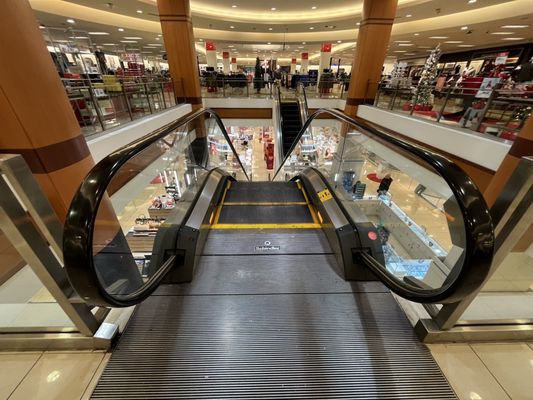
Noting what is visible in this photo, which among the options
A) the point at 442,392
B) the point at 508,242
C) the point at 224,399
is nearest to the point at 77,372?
the point at 224,399

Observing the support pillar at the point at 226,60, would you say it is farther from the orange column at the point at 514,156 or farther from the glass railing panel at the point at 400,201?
the orange column at the point at 514,156

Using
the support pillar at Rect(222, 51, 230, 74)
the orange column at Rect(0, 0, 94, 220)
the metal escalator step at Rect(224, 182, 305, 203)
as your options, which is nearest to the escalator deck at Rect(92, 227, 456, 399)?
the orange column at Rect(0, 0, 94, 220)

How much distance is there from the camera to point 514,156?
9.23ft

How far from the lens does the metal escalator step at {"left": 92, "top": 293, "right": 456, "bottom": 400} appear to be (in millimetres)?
1183

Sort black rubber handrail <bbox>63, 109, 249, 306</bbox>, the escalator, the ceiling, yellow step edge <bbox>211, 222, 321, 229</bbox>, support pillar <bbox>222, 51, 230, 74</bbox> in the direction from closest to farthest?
black rubber handrail <bbox>63, 109, 249, 306</bbox> < the escalator < yellow step edge <bbox>211, 222, 321, 229</bbox> < the ceiling < support pillar <bbox>222, 51, 230, 74</bbox>

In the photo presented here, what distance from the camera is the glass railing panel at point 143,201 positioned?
147 cm

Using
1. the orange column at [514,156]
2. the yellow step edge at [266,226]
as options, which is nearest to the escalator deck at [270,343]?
the yellow step edge at [266,226]

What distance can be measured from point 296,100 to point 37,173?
10.3 meters

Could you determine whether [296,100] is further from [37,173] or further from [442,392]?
[442,392]

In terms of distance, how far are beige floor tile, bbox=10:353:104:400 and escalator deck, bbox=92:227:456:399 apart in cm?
9

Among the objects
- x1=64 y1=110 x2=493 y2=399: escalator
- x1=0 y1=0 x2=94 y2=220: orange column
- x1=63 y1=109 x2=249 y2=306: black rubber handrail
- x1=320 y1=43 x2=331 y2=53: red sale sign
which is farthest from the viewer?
x1=320 y1=43 x2=331 y2=53: red sale sign

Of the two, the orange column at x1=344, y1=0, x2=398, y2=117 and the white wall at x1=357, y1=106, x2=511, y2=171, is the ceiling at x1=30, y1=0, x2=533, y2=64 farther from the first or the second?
the white wall at x1=357, y1=106, x2=511, y2=171

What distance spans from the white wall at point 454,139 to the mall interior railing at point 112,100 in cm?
652

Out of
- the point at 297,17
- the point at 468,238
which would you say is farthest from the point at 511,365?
the point at 297,17
